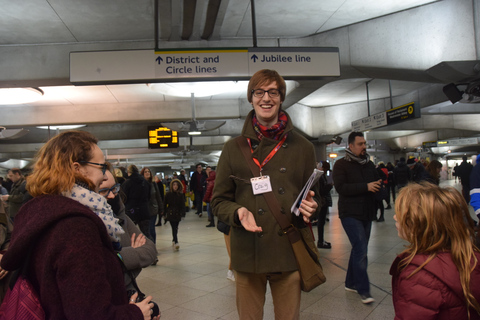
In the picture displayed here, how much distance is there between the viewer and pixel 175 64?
549cm

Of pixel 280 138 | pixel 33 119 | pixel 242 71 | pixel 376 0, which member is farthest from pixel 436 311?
pixel 33 119

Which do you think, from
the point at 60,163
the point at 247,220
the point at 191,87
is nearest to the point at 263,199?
the point at 247,220

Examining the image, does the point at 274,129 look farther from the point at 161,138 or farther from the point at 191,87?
the point at 161,138

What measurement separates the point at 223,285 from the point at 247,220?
11.9 feet

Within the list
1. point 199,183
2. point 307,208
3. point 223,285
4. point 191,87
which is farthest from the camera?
point 199,183

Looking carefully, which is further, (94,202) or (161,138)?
(161,138)

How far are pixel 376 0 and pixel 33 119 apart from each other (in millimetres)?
12615

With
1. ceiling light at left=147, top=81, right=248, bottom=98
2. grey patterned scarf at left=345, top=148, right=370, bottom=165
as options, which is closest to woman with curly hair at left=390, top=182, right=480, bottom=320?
grey patterned scarf at left=345, top=148, right=370, bottom=165

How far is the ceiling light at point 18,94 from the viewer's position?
32.9ft

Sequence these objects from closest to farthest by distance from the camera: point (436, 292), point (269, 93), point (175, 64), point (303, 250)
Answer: point (436, 292), point (303, 250), point (269, 93), point (175, 64)

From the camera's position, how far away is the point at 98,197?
5.01ft

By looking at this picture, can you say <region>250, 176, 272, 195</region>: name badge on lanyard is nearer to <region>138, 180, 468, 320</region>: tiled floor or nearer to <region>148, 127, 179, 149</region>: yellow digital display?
<region>138, 180, 468, 320</region>: tiled floor

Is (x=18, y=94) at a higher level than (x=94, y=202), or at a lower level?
higher

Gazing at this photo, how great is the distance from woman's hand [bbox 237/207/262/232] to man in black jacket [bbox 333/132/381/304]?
252 cm
